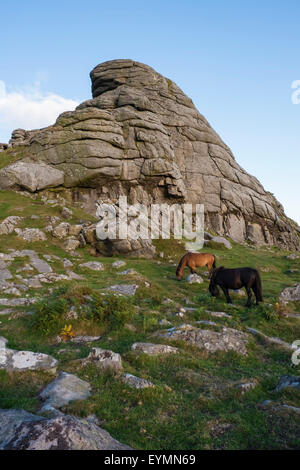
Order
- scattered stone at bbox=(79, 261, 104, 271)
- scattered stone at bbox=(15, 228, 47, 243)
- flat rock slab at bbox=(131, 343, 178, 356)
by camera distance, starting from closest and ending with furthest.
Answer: flat rock slab at bbox=(131, 343, 178, 356), scattered stone at bbox=(79, 261, 104, 271), scattered stone at bbox=(15, 228, 47, 243)

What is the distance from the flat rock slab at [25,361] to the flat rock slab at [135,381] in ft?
6.39

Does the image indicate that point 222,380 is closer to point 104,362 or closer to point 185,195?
point 104,362

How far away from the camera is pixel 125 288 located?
16109mm

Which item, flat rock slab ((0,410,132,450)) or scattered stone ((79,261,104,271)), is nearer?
flat rock slab ((0,410,132,450))

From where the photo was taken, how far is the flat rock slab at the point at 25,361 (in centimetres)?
771

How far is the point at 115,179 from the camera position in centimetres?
3969

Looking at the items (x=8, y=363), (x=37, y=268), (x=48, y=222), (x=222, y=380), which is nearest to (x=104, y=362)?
(x=8, y=363)

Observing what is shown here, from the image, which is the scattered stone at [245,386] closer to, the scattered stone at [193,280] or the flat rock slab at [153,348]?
the flat rock slab at [153,348]

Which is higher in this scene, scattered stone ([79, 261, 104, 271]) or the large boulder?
the large boulder

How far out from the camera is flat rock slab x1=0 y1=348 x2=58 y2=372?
25.3ft

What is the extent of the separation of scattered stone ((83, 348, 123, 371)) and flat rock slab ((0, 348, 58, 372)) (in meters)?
0.98

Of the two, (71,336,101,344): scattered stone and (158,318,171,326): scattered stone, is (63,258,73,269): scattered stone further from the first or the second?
(158,318,171,326): scattered stone

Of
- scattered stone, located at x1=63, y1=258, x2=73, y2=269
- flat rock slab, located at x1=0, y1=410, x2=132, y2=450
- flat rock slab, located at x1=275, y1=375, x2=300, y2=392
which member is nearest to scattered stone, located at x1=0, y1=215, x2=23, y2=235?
scattered stone, located at x1=63, y1=258, x2=73, y2=269
